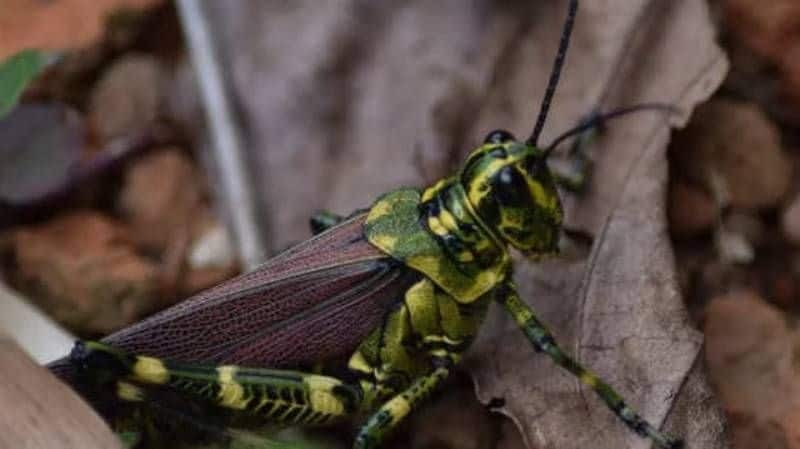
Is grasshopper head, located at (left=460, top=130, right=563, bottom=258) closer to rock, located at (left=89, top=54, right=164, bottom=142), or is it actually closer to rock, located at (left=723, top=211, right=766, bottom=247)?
rock, located at (left=723, top=211, right=766, bottom=247)

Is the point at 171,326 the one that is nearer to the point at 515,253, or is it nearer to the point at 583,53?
the point at 515,253

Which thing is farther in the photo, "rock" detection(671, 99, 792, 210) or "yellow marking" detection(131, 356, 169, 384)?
"rock" detection(671, 99, 792, 210)

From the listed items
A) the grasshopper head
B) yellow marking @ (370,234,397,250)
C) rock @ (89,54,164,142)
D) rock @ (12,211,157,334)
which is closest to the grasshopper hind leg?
yellow marking @ (370,234,397,250)

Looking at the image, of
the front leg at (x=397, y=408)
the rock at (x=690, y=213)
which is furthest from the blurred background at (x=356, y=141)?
the front leg at (x=397, y=408)

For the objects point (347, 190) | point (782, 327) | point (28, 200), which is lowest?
point (782, 327)

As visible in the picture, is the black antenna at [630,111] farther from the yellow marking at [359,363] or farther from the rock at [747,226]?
the yellow marking at [359,363]

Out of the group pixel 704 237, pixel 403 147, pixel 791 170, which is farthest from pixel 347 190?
pixel 791 170
